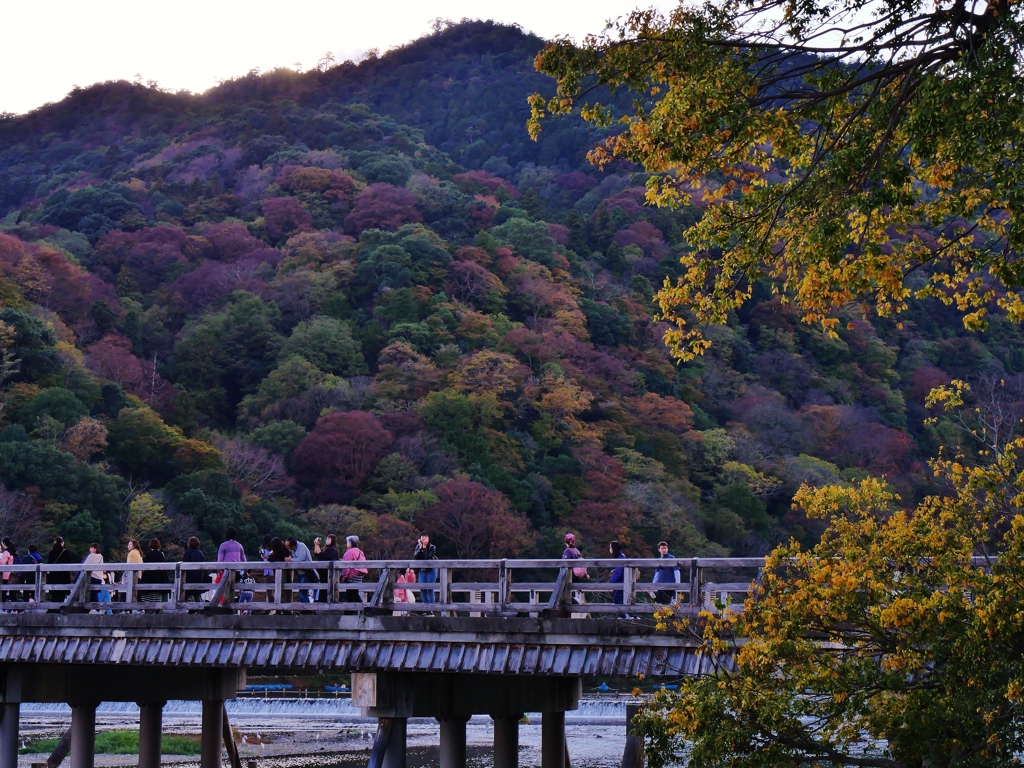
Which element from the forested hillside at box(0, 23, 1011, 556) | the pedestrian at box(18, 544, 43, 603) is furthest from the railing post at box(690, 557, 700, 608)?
the forested hillside at box(0, 23, 1011, 556)

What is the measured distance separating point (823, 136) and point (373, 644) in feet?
26.5

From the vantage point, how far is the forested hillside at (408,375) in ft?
169

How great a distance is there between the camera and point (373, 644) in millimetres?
15641

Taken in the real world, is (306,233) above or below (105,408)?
above

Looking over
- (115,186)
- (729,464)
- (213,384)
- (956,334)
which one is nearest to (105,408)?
(213,384)

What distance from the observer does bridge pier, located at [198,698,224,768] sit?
65.4ft

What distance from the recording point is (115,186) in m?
85.1

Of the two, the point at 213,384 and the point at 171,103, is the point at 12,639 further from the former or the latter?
the point at 171,103

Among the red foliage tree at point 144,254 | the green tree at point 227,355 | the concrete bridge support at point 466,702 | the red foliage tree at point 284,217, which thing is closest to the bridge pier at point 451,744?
the concrete bridge support at point 466,702

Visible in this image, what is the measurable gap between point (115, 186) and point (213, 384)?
2903cm

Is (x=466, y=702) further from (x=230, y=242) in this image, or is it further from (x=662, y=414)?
(x=230, y=242)

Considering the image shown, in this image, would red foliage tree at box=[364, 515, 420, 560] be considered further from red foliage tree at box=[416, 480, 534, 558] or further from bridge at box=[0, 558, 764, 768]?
bridge at box=[0, 558, 764, 768]

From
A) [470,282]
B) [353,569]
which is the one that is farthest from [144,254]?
[353,569]

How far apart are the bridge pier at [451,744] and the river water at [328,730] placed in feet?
63.3
